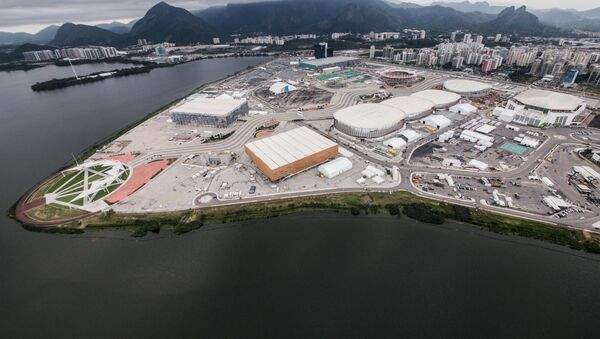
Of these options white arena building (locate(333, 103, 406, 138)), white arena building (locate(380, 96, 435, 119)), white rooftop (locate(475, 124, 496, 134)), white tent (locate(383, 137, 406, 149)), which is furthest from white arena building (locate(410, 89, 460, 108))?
white tent (locate(383, 137, 406, 149))

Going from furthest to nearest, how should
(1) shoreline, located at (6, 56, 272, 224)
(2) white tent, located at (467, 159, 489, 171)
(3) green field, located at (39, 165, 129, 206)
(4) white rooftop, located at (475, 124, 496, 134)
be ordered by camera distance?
(4) white rooftop, located at (475, 124, 496, 134) → (2) white tent, located at (467, 159, 489, 171) → (3) green field, located at (39, 165, 129, 206) → (1) shoreline, located at (6, 56, 272, 224)

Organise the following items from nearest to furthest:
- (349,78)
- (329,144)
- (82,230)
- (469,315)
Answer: (469,315)
(82,230)
(329,144)
(349,78)

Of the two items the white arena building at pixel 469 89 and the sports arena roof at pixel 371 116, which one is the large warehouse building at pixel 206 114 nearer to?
the sports arena roof at pixel 371 116

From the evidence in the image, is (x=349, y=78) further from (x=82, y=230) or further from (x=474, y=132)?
(x=82, y=230)

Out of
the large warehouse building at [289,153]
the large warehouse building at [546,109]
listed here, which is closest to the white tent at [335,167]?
the large warehouse building at [289,153]

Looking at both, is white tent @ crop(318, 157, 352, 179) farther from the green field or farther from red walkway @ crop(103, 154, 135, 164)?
red walkway @ crop(103, 154, 135, 164)

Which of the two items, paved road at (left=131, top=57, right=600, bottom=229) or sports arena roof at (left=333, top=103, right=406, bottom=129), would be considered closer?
paved road at (left=131, top=57, right=600, bottom=229)

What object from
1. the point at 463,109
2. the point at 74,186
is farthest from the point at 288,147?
the point at 463,109

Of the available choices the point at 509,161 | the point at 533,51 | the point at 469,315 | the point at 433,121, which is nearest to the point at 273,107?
the point at 433,121
